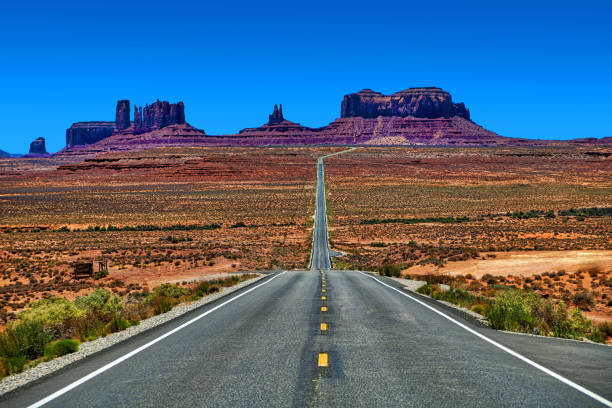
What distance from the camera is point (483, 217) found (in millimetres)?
72312

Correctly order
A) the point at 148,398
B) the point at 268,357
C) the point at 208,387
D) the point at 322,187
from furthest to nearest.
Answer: the point at 322,187
the point at 268,357
the point at 208,387
the point at 148,398

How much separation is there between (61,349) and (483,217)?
229ft

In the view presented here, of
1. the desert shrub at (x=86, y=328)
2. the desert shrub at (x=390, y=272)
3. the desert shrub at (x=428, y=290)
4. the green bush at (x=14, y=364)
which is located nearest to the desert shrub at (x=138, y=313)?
the desert shrub at (x=86, y=328)

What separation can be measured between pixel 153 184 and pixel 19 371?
12978cm

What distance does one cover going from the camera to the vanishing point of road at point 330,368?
628 centimetres

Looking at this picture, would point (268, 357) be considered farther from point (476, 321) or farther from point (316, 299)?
point (316, 299)

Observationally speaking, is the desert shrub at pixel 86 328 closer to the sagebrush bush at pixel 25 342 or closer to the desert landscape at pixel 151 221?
the sagebrush bush at pixel 25 342

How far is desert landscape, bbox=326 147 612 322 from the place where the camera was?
1021 inches

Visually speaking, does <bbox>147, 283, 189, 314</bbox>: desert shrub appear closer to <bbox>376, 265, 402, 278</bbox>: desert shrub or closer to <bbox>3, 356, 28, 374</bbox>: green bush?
<bbox>3, 356, 28, 374</bbox>: green bush

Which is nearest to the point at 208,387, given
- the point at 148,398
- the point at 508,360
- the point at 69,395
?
the point at 148,398

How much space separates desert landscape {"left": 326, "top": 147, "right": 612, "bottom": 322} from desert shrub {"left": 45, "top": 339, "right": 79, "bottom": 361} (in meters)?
15.3

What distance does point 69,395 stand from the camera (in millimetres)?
6578

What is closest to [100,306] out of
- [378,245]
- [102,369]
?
[102,369]

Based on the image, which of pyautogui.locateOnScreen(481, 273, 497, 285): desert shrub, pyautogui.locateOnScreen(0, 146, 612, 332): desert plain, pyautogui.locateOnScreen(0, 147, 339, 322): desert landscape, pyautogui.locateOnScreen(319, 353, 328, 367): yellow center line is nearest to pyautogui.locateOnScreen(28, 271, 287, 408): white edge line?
pyautogui.locateOnScreen(319, 353, 328, 367): yellow center line
